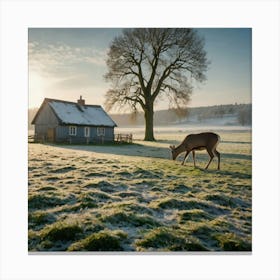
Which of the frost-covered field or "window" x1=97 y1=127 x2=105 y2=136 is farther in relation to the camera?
"window" x1=97 y1=127 x2=105 y2=136

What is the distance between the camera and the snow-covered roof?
5083 mm

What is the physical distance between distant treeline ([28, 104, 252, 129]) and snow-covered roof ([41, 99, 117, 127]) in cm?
23

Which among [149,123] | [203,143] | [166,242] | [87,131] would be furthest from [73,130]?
[166,242]

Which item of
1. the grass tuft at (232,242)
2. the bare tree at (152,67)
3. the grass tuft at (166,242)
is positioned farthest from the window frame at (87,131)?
the grass tuft at (232,242)

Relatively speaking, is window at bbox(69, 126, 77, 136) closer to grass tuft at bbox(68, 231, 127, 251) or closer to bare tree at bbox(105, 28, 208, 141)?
bare tree at bbox(105, 28, 208, 141)

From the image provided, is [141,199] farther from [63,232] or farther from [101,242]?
[63,232]

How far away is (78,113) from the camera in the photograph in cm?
553

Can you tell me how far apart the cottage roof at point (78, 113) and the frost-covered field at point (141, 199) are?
62 cm

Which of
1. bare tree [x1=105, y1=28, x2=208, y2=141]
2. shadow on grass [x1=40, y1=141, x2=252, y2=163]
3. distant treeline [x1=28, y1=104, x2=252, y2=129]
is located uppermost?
bare tree [x1=105, y1=28, x2=208, y2=141]

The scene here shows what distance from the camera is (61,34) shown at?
4.70 m

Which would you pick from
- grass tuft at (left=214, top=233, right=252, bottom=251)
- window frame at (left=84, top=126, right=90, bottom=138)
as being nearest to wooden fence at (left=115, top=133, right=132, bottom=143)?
window frame at (left=84, top=126, right=90, bottom=138)
